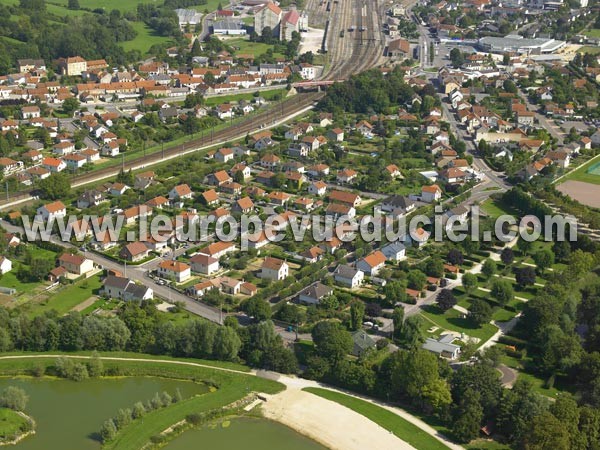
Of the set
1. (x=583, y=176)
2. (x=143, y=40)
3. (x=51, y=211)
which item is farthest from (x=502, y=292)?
(x=143, y=40)

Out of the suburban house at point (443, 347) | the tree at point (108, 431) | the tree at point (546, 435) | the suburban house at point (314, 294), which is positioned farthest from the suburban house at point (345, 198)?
the tree at point (108, 431)

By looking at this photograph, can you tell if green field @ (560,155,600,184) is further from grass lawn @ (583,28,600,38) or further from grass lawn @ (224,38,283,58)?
grass lawn @ (583,28,600,38)

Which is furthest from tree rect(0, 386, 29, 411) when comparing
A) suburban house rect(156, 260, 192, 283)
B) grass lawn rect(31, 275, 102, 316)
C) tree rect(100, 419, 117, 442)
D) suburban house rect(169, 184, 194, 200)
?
suburban house rect(169, 184, 194, 200)

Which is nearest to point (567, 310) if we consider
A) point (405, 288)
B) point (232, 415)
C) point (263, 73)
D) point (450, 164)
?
point (405, 288)

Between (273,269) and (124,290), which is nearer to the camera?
(124,290)

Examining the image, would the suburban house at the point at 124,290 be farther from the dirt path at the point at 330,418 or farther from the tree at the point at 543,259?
the tree at the point at 543,259

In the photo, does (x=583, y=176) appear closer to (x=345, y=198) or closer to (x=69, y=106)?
(x=345, y=198)

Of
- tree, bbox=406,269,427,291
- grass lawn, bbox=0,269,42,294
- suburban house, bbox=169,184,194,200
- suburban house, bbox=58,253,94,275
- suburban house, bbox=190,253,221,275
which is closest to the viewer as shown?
grass lawn, bbox=0,269,42,294
